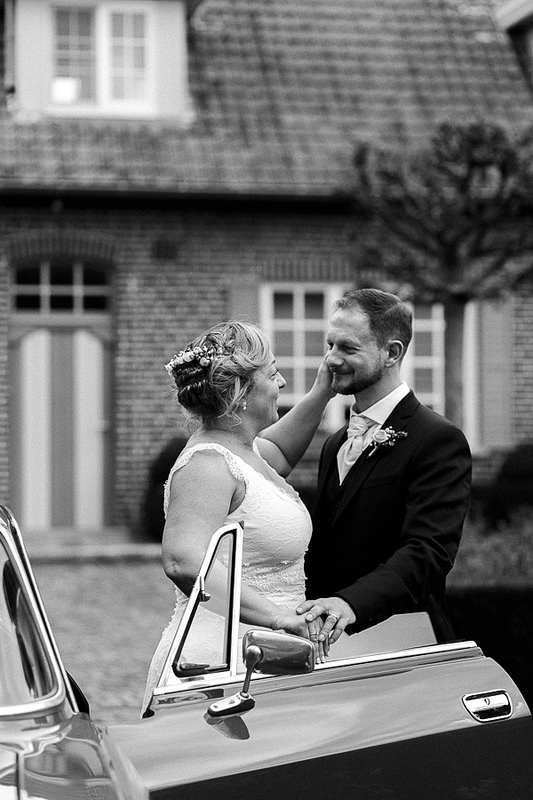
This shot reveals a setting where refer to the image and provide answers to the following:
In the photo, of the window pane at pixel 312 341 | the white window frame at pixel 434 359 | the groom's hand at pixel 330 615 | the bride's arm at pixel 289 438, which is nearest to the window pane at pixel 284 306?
the window pane at pixel 312 341

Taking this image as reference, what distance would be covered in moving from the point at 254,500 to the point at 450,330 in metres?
9.76

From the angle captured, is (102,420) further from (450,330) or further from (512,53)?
(512,53)

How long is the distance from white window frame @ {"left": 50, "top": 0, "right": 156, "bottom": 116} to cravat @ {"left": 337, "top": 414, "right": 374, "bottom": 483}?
12465mm

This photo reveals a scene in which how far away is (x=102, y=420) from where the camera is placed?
16.2 m

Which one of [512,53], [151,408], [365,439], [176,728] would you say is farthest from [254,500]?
[512,53]

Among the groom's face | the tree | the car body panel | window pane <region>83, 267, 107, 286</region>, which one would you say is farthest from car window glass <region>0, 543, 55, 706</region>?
window pane <region>83, 267, 107, 286</region>

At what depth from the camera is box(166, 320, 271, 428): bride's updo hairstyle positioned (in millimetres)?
3711

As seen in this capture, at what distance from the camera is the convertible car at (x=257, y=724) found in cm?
288

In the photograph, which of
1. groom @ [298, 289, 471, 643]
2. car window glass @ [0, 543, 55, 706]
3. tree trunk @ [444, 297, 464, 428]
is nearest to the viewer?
car window glass @ [0, 543, 55, 706]

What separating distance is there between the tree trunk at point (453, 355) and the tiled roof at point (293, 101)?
2321mm

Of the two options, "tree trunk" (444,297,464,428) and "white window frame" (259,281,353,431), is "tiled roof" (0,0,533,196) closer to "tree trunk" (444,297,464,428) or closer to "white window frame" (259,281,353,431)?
"white window frame" (259,281,353,431)

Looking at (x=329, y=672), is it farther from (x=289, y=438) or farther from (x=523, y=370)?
(x=523, y=370)

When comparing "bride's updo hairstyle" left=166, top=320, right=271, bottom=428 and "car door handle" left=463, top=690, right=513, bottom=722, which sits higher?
"bride's updo hairstyle" left=166, top=320, right=271, bottom=428

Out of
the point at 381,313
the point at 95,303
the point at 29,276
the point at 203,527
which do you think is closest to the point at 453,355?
the point at 95,303
